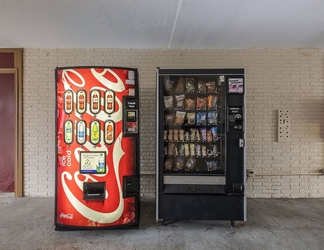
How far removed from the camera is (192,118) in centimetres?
318

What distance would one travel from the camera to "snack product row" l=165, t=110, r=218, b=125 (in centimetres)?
310

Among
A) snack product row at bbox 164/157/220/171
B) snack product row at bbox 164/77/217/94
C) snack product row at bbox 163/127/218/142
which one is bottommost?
snack product row at bbox 164/157/220/171

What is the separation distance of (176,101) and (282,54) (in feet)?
7.52

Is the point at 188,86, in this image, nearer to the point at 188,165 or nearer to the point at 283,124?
the point at 188,165

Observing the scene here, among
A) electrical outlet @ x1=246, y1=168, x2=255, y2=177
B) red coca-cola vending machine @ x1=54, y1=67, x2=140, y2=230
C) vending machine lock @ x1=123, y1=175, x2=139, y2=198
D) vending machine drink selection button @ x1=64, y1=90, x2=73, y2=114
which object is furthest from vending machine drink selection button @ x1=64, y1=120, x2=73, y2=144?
electrical outlet @ x1=246, y1=168, x2=255, y2=177

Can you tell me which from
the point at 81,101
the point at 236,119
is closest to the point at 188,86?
the point at 236,119

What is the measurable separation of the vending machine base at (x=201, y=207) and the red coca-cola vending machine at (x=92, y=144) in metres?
0.55

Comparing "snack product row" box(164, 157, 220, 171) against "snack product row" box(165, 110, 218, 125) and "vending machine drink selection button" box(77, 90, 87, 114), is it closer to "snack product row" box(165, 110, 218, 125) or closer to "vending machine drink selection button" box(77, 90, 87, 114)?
"snack product row" box(165, 110, 218, 125)

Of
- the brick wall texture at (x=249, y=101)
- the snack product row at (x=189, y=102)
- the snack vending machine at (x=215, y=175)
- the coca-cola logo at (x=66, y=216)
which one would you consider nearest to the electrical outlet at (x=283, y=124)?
the brick wall texture at (x=249, y=101)

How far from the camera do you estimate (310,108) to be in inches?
161

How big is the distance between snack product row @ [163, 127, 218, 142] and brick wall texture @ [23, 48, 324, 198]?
3.26 feet

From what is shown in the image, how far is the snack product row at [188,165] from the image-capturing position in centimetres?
313

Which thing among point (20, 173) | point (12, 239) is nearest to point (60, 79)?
point (12, 239)

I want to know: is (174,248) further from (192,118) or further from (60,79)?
(60,79)
